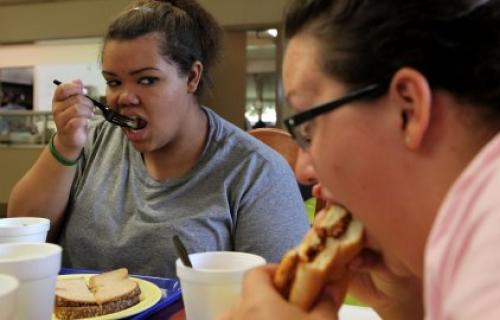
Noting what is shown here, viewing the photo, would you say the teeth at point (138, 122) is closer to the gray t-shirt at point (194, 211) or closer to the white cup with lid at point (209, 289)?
the gray t-shirt at point (194, 211)

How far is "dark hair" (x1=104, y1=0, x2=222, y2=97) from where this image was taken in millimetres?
1384

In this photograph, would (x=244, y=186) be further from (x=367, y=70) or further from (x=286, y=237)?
(x=367, y=70)

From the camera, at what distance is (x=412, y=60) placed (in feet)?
1.67

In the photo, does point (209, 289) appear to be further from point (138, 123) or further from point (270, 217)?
point (138, 123)

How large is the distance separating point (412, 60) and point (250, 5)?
440 centimetres

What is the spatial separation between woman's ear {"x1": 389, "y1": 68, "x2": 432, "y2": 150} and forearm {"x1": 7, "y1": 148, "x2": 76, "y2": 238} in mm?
1167

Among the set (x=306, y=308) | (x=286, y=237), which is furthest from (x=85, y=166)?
(x=306, y=308)

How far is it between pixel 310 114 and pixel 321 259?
208 millimetres

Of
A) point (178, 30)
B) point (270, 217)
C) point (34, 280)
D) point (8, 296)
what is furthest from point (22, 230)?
point (178, 30)

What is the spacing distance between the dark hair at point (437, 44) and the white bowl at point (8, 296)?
1.60ft

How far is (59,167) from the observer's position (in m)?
1.47

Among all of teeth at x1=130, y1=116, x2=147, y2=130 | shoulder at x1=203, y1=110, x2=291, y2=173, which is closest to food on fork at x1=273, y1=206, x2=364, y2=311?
shoulder at x1=203, y1=110, x2=291, y2=173

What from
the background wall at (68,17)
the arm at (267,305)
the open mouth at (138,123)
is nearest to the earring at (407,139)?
the arm at (267,305)

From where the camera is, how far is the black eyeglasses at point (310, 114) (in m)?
0.53
